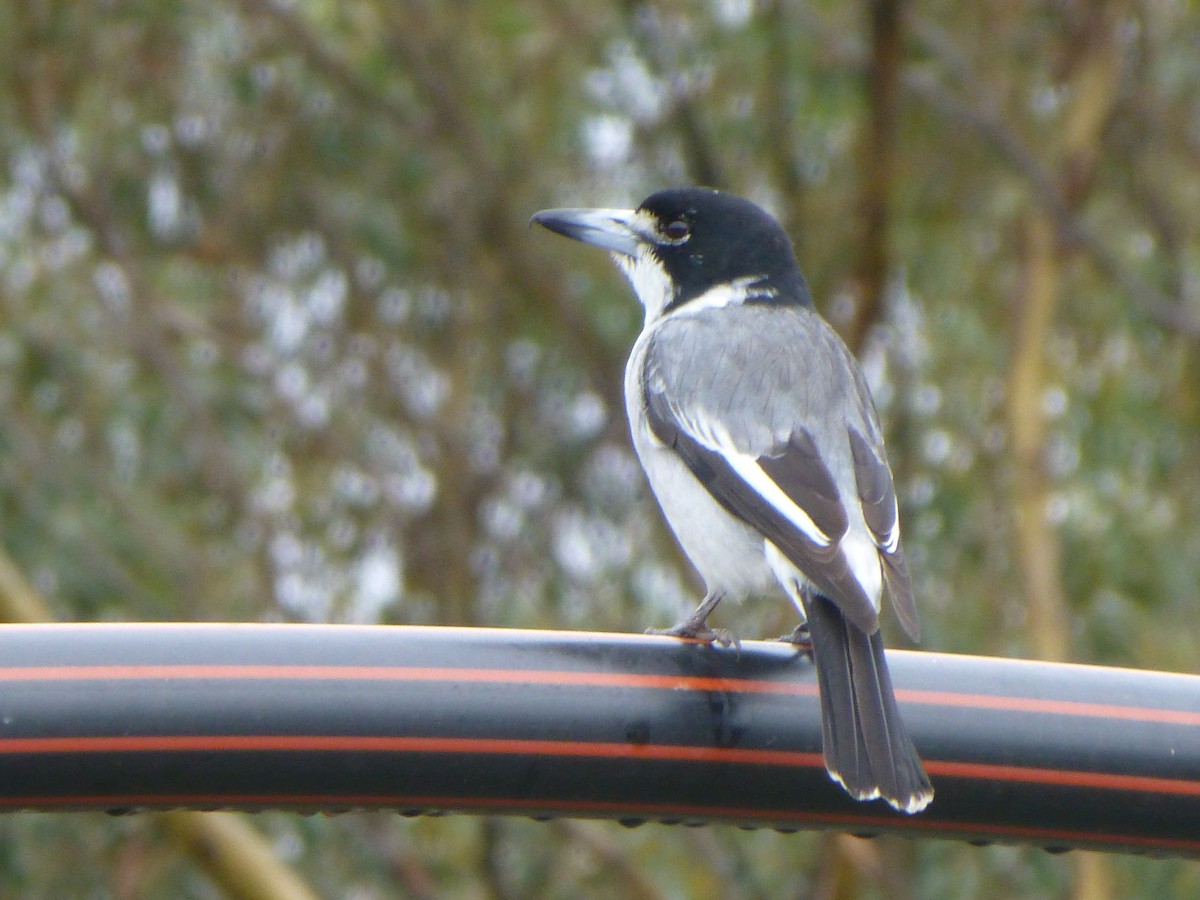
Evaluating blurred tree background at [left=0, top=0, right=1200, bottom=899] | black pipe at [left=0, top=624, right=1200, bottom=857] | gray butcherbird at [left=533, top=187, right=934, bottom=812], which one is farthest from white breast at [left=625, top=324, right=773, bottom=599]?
blurred tree background at [left=0, top=0, right=1200, bottom=899]

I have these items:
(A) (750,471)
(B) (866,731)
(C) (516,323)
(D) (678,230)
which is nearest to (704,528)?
(A) (750,471)

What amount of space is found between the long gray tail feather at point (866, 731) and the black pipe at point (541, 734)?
0.08 ft

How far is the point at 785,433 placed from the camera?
294 cm

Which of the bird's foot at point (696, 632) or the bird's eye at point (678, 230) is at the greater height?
the bird's eye at point (678, 230)

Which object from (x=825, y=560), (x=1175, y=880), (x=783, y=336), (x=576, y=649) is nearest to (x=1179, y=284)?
(x=1175, y=880)

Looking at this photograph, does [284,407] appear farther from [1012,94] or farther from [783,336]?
[783,336]

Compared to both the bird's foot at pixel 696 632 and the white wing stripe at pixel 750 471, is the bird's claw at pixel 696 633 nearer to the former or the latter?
the bird's foot at pixel 696 632

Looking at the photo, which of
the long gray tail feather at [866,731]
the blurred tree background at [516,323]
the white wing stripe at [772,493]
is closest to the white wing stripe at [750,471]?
the white wing stripe at [772,493]

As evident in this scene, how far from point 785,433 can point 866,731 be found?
45.9 inches

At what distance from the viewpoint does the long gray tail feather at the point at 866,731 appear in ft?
5.78

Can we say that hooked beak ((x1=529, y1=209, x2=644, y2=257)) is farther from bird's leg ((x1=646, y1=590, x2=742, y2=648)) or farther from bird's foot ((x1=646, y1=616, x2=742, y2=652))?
bird's foot ((x1=646, y1=616, x2=742, y2=652))

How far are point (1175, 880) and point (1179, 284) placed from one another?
6.50 feet

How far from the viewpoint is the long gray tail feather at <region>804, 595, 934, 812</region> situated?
1.76 m

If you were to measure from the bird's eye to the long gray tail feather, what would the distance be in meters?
1.67
